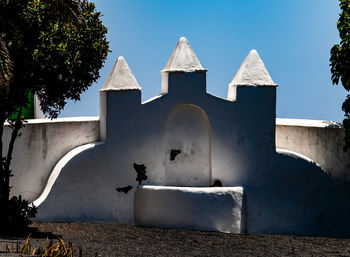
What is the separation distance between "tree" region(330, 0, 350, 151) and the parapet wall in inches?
35.1

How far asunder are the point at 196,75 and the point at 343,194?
18.5ft

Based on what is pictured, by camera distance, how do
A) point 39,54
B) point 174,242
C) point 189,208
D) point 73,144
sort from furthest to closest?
point 73,144
point 189,208
point 174,242
point 39,54

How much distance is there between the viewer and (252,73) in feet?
56.7

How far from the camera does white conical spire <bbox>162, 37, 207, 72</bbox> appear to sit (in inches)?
659

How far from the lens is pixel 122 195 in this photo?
53.9ft

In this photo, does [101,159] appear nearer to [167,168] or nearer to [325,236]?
[167,168]

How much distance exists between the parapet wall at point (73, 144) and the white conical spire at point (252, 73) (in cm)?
166

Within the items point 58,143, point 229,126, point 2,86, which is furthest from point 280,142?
point 2,86

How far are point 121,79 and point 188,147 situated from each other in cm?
272

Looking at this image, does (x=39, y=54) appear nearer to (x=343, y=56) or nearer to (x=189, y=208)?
(x=189, y=208)

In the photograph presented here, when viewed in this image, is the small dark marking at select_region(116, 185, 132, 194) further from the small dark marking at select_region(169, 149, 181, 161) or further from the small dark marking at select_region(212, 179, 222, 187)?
the small dark marking at select_region(212, 179, 222, 187)

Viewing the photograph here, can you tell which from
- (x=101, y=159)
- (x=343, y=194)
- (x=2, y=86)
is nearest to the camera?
(x=2, y=86)

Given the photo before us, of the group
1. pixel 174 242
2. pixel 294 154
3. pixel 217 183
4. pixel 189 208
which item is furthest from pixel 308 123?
pixel 174 242

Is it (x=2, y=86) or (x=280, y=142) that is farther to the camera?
(x=280, y=142)
